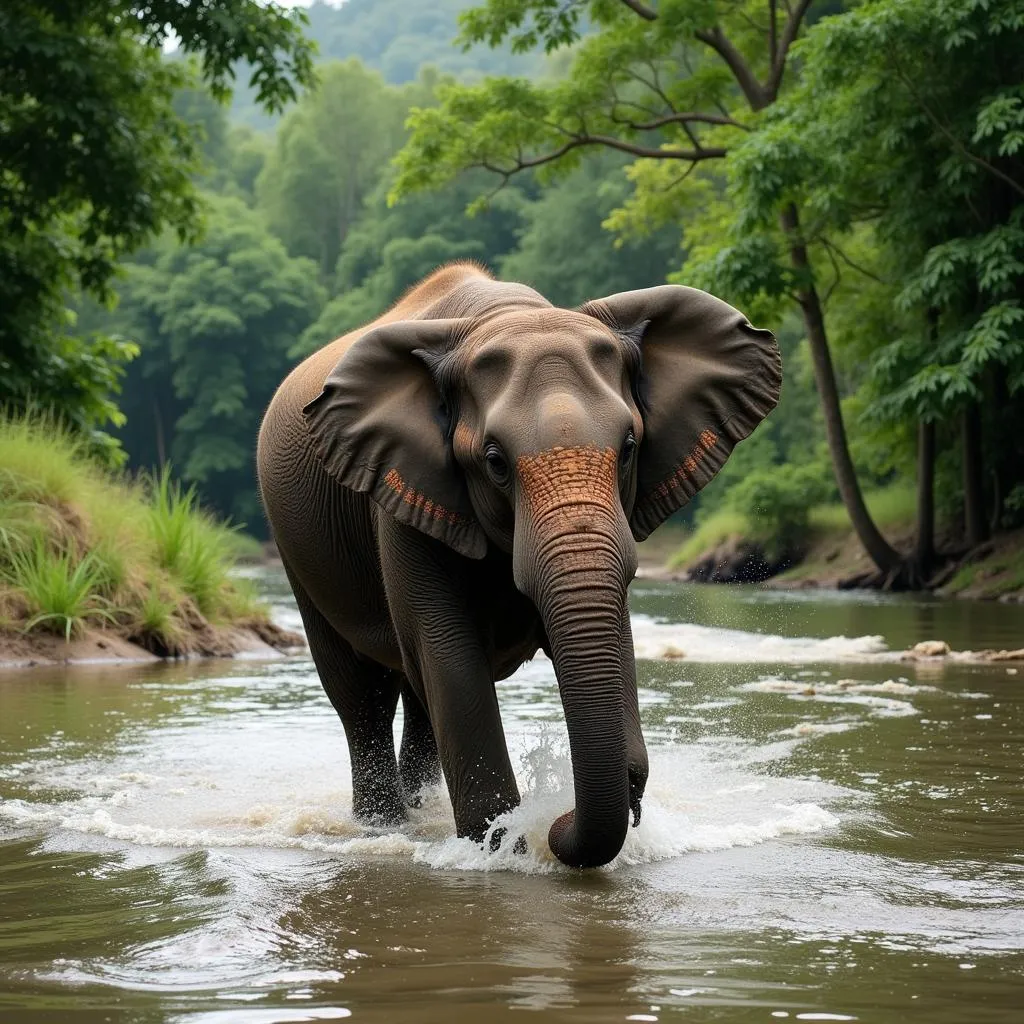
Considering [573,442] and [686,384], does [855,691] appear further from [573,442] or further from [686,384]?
[573,442]

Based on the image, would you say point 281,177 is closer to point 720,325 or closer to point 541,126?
point 541,126

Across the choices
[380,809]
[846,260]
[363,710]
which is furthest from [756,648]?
[846,260]

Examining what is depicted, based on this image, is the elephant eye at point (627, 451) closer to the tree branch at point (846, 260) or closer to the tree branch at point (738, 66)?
the tree branch at point (846, 260)

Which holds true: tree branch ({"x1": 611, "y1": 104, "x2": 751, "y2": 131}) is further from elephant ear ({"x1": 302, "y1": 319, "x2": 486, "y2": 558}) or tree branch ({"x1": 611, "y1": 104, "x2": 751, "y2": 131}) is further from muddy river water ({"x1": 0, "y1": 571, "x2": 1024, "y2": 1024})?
elephant ear ({"x1": 302, "y1": 319, "x2": 486, "y2": 558})

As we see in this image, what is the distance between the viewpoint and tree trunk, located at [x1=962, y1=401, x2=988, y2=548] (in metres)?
26.7

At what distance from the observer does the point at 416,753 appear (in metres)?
8.30

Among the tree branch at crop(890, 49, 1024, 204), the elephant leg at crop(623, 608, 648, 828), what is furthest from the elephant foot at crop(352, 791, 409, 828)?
the tree branch at crop(890, 49, 1024, 204)

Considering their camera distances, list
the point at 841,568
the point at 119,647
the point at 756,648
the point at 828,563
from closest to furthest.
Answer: the point at 119,647
the point at 756,648
the point at 841,568
the point at 828,563

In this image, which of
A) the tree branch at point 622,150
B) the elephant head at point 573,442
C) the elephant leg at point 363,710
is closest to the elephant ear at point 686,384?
the elephant head at point 573,442

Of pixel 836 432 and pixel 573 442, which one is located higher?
pixel 836 432

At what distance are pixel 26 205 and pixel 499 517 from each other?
1560 cm

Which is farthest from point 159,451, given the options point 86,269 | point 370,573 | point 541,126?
point 370,573

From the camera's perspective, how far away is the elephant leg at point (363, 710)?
25.5 ft

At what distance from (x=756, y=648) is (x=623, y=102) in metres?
16.6
